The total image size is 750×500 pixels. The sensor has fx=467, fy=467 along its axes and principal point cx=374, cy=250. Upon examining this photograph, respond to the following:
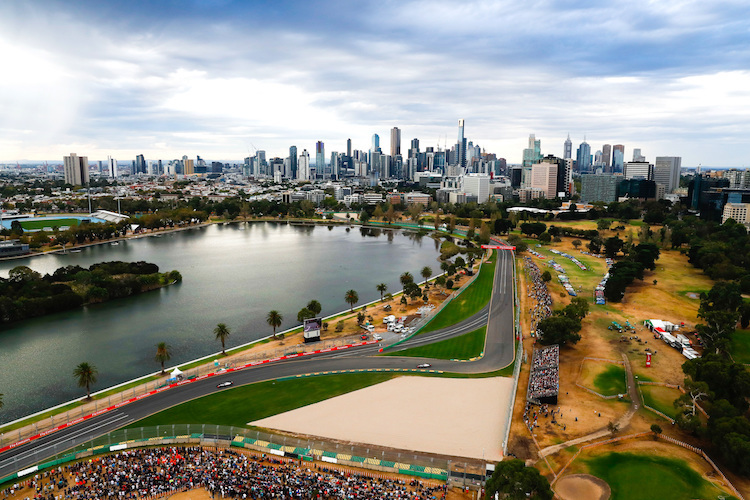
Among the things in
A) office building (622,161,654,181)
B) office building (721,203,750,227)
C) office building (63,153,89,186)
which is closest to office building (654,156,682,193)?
office building (622,161,654,181)

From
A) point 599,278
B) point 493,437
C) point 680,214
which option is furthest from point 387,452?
point 680,214

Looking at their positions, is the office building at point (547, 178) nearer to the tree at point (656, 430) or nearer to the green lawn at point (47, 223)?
the green lawn at point (47, 223)

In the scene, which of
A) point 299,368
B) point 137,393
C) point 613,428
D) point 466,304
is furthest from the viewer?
point 466,304

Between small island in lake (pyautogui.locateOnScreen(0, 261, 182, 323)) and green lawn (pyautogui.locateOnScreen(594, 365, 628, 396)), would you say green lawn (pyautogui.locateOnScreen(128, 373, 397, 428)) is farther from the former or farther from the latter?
small island in lake (pyautogui.locateOnScreen(0, 261, 182, 323))

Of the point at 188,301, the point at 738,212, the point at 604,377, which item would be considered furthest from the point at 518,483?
the point at 738,212

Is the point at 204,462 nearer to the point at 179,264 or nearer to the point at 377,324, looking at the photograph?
the point at 377,324

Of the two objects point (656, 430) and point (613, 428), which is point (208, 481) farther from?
point (656, 430)
